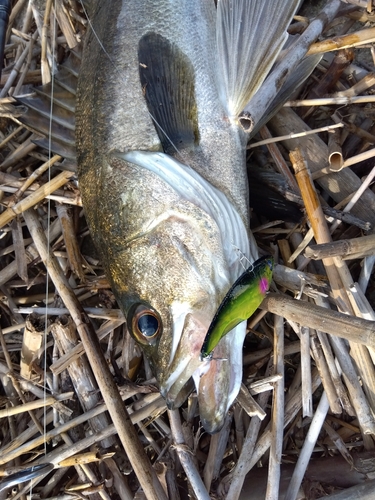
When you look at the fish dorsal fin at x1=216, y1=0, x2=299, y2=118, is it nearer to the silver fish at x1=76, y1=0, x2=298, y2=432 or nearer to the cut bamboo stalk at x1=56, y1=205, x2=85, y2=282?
the silver fish at x1=76, y1=0, x2=298, y2=432

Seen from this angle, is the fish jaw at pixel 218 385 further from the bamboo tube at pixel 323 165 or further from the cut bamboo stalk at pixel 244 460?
the bamboo tube at pixel 323 165

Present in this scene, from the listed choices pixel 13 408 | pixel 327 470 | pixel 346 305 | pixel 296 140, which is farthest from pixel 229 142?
pixel 13 408

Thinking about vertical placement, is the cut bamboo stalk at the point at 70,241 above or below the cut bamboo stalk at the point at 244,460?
above

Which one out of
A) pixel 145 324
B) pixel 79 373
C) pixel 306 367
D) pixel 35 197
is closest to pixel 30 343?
pixel 79 373

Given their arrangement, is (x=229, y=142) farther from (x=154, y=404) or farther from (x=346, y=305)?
(x=154, y=404)

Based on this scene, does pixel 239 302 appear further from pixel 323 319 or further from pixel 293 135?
pixel 293 135

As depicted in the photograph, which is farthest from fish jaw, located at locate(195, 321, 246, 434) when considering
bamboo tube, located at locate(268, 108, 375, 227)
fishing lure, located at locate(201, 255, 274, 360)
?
bamboo tube, located at locate(268, 108, 375, 227)

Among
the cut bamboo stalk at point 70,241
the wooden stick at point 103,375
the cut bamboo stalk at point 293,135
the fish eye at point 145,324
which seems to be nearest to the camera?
the fish eye at point 145,324

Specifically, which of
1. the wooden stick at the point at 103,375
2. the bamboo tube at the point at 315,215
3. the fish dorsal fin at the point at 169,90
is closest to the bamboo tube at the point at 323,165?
the bamboo tube at the point at 315,215
